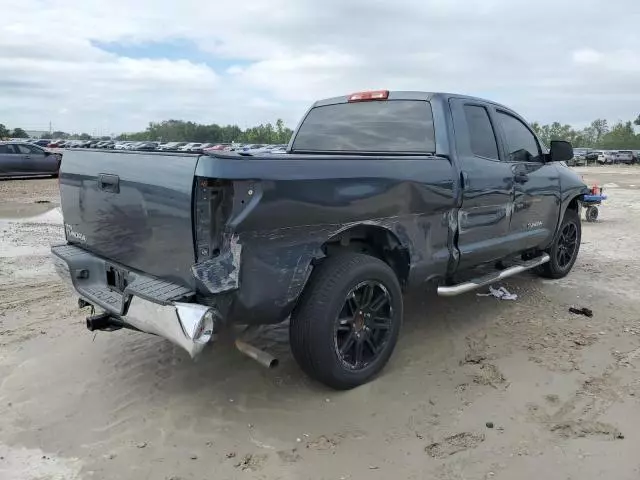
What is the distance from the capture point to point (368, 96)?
518 cm

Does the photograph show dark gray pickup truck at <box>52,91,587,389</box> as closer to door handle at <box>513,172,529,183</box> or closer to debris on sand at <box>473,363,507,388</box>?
door handle at <box>513,172,529,183</box>

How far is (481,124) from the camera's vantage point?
508cm

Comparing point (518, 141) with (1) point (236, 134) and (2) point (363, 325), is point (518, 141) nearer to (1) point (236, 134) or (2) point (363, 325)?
(2) point (363, 325)

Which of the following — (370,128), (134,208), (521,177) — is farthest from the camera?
(521,177)

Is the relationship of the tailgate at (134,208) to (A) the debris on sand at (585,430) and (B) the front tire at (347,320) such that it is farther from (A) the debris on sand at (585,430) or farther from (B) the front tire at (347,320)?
(A) the debris on sand at (585,430)

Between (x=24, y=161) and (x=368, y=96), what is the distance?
730 inches

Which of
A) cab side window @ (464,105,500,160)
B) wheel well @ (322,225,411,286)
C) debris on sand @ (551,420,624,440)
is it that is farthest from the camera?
cab side window @ (464,105,500,160)

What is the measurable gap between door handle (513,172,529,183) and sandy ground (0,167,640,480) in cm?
127

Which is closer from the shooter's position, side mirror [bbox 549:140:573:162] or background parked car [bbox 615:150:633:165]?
side mirror [bbox 549:140:573:162]

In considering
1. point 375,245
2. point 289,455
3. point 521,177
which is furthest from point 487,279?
point 289,455

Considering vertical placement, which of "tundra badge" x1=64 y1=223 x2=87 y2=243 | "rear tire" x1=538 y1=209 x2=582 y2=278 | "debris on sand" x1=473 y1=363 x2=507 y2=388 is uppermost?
"tundra badge" x1=64 y1=223 x2=87 y2=243

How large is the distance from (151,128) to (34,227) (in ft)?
248

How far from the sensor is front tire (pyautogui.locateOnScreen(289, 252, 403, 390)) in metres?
3.50

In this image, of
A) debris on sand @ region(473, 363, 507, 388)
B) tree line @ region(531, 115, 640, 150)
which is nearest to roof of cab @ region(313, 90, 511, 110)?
debris on sand @ region(473, 363, 507, 388)
